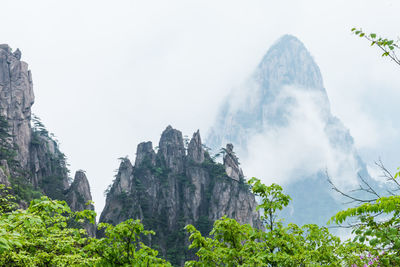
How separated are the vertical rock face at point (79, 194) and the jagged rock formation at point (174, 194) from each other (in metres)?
5.63

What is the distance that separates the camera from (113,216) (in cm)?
5862

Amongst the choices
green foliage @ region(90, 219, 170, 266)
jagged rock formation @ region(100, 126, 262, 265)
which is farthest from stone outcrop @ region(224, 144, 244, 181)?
green foliage @ region(90, 219, 170, 266)

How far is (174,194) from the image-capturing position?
215 ft

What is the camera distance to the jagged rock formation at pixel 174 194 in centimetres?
5878

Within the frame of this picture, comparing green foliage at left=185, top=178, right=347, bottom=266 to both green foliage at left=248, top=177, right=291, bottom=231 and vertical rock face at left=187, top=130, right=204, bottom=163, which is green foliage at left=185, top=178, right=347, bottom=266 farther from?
vertical rock face at left=187, top=130, right=204, bottom=163

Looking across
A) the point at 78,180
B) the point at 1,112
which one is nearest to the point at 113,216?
the point at 78,180

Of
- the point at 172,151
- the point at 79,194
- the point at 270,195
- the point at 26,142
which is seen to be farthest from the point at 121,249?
the point at 172,151

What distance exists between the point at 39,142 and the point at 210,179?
39.1 metres

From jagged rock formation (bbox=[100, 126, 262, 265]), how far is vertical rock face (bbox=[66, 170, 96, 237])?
18.5 ft

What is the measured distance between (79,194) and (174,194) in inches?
814

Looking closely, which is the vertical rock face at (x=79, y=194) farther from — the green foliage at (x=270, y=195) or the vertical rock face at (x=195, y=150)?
the green foliage at (x=270, y=195)

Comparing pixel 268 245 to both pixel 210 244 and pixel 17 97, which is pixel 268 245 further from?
pixel 17 97

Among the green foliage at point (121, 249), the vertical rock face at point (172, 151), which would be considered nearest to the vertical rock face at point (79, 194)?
the vertical rock face at point (172, 151)

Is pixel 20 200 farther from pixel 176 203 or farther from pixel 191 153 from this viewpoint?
pixel 191 153
